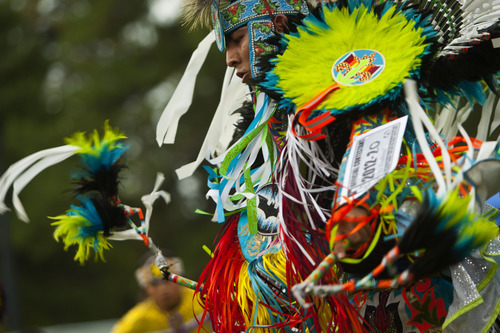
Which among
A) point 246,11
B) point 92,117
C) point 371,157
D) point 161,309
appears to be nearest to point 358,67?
point 371,157

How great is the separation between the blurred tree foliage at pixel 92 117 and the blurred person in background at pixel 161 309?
17.8ft

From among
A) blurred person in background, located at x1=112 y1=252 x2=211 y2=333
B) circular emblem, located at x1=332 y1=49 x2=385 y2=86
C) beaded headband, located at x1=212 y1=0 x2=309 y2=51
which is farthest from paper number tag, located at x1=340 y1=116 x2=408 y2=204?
blurred person in background, located at x1=112 y1=252 x2=211 y2=333

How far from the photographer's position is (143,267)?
19.0 ft

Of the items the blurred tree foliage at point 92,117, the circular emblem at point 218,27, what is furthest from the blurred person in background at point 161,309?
the blurred tree foliage at point 92,117

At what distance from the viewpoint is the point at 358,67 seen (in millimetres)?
2244

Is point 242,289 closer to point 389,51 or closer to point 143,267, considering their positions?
point 389,51

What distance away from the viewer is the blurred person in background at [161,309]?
548cm

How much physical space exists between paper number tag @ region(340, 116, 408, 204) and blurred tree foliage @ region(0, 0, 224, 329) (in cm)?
884

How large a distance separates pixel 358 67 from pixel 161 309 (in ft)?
12.3

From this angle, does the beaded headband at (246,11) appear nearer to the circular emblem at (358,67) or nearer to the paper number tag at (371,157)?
the circular emblem at (358,67)

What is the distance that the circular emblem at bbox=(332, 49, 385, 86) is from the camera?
2213 millimetres

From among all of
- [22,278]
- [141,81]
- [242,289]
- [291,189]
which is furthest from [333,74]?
[22,278]

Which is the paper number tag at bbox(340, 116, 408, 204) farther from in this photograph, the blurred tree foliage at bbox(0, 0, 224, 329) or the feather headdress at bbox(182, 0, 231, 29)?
the blurred tree foliage at bbox(0, 0, 224, 329)

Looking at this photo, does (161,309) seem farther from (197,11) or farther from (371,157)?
(371,157)
